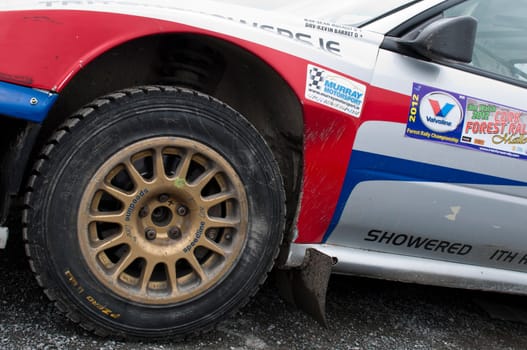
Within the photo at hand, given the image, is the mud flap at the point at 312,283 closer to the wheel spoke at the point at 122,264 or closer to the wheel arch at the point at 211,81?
the wheel arch at the point at 211,81

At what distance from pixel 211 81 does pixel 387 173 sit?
2.38 ft

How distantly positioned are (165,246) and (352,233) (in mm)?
728

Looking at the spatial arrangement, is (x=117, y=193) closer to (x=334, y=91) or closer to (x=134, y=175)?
(x=134, y=175)

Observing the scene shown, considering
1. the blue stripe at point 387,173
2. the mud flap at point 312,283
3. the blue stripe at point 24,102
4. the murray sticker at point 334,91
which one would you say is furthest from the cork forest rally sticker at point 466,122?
the blue stripe at point 24,102

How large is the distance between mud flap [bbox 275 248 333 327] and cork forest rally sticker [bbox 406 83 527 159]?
22.1 inches

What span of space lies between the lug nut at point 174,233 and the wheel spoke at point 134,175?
0.20 metres

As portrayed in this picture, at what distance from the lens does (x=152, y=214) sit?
7.00 ft

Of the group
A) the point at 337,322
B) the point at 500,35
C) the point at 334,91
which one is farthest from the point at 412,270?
the point at 500,35

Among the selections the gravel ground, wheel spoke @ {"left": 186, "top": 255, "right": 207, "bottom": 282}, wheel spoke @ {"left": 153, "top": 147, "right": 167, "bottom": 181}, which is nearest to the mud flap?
the gravel ground

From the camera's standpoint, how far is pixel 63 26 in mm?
1894

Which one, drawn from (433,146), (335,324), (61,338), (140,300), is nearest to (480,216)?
(433,146)

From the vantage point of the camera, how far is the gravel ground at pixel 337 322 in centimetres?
216

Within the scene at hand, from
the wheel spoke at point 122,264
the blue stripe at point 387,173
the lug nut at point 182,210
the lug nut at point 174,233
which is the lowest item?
the wheel spoke at point 122,264

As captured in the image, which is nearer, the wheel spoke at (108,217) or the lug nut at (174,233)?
the wheel spoke at (108,217)
